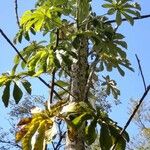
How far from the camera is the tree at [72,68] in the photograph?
65.4 inches

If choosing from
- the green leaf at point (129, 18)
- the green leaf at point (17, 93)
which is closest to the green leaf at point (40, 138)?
the green leaf at point (17, 93)

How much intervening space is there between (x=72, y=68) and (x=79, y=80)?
0.12m

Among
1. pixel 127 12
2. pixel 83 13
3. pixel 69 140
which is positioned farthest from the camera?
pixel 127 12

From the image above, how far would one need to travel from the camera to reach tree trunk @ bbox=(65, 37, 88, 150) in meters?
1.90

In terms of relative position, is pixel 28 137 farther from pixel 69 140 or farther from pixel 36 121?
pixel 69 140

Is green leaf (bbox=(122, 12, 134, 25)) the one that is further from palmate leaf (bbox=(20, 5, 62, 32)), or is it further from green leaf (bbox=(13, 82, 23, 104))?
green leaf (bbox=(13, 82, 23, 104))

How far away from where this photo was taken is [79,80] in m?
2.21

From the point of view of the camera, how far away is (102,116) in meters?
1.73

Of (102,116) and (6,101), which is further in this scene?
(6,101)

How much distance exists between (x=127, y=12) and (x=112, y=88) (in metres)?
0.80

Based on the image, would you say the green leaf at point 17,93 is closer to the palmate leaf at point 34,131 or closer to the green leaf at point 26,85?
the green leaf at point 26,85

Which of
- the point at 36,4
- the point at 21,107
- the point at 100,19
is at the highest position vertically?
the point at 36,4

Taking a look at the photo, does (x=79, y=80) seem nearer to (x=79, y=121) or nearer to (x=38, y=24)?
(x=38, y=24)

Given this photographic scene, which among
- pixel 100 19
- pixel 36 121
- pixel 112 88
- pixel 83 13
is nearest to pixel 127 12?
pixel 100 19
